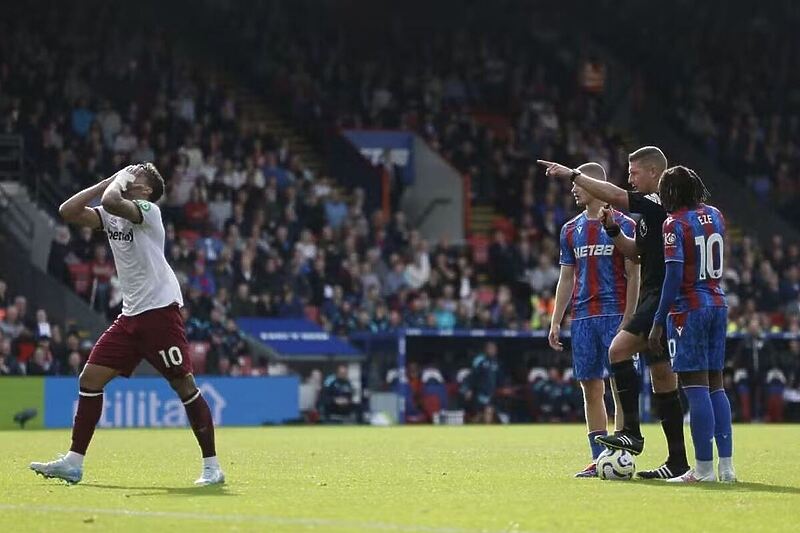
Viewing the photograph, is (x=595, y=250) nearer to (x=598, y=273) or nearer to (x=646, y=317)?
(x=598, y=273)

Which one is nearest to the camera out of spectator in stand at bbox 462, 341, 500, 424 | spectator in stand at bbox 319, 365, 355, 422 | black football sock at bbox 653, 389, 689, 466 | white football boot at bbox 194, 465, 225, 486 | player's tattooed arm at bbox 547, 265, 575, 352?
white football boot at bbox 194, 465, 225, 486

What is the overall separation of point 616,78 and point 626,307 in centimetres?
3181

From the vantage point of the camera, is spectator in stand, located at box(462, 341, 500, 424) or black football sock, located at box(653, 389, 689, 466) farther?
spectator in stand, located at box(462, 341, 500, 424)

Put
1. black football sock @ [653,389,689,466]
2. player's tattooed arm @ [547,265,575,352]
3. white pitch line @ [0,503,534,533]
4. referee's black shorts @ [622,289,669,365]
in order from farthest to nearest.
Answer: player's tattooed arm @ [547,265,575,352]
black football sock @ [653,389,689,466]
referee's black shorts @ [622,289,669,365]
white pitch line @ [0,503,534,533]

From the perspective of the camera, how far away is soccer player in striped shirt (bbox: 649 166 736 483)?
11.8m

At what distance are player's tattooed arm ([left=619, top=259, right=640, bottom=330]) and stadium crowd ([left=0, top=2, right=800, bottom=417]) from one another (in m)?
15.3

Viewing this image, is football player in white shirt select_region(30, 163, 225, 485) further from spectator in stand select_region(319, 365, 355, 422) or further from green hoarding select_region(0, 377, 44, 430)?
spectator in stand select_region(319, 365, 355, 422)

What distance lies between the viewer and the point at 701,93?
43062 mm

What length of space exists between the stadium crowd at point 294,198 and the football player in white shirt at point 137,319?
584 inches

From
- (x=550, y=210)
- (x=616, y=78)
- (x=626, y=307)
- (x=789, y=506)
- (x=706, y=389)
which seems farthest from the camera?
(x=616, y=78)

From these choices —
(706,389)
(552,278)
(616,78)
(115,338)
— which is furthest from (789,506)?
(616,78)

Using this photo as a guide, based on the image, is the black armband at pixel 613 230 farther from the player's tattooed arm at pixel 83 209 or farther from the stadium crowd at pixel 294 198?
the stadium crowd at pixel 294 198

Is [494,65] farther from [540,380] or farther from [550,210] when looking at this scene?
[540,380]

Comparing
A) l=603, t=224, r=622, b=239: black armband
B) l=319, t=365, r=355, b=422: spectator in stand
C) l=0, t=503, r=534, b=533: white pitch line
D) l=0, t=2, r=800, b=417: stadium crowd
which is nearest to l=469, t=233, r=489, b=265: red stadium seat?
l=0, t=2, r=800, b=417: stadium crowd
